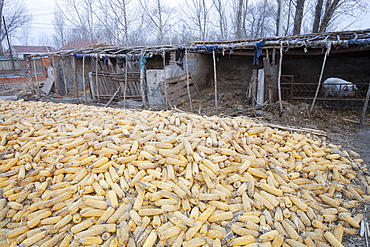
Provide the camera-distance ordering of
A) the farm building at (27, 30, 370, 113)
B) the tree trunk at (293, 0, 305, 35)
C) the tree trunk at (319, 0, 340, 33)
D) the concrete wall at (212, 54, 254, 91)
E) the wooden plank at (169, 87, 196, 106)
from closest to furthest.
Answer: the farm building at (27, 30, 370, 113) → the wooden plank at (169, 87, 196, 106) → the concrete wall at (212, 54, 254, 91) → the tree trunk at (319, 0, 340, 33) → the tree trunk at (293, 0, 305, 35)

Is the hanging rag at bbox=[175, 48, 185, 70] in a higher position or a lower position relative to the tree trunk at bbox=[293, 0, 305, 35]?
lower

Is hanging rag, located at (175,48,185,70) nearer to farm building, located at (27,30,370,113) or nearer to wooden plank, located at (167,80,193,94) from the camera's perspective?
farm building, located at (27,30,370,113)

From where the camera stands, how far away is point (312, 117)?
28.8ft

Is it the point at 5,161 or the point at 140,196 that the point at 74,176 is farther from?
the point at 5,161

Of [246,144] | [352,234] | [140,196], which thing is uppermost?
[246,144]

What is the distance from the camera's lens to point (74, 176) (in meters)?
A: 3.85

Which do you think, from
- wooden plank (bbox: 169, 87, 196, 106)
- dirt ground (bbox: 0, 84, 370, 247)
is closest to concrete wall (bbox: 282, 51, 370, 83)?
dirt ground (bbox: 0, 84, 370, 247)

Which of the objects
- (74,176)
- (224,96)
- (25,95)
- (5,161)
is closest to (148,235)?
(74,176)

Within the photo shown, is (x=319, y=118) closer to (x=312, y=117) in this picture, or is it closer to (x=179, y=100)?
(x=312, y=117)

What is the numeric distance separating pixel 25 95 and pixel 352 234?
20.0m

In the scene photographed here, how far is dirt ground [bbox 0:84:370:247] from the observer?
6445 mm

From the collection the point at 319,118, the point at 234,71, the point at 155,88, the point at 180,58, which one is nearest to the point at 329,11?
the point at 234,71

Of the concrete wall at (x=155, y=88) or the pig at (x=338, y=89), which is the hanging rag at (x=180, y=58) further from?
the pig at (x=338, y=89)

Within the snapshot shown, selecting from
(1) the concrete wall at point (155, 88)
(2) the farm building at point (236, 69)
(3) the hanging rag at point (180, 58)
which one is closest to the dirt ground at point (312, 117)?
(2) the farm building at point (236, 69)
